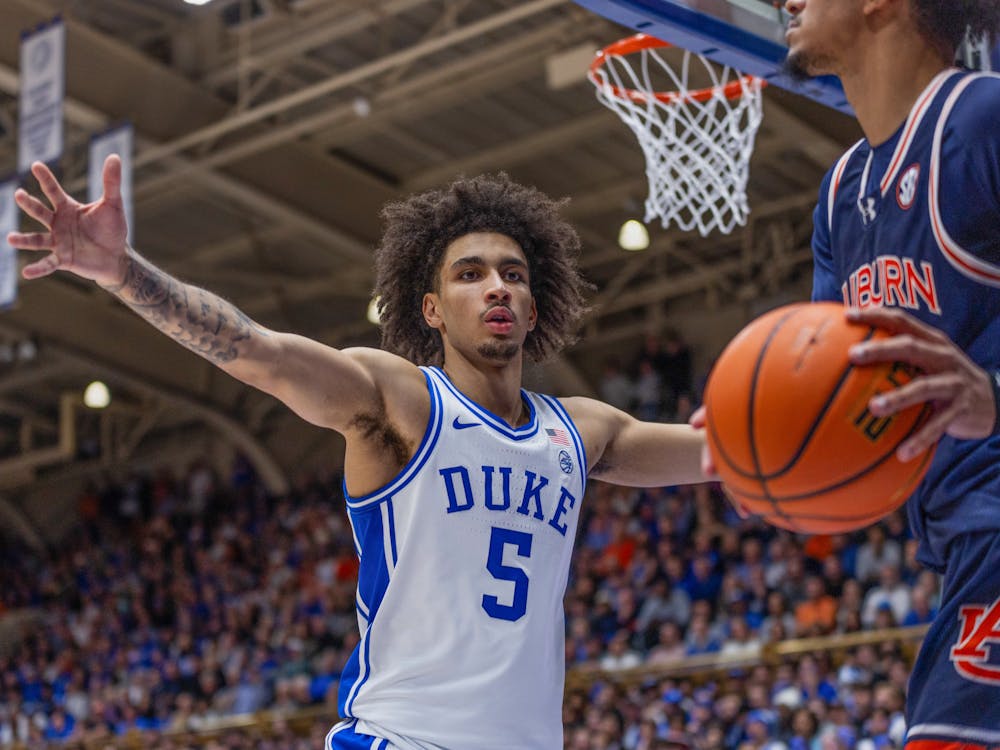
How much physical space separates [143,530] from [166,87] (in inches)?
375

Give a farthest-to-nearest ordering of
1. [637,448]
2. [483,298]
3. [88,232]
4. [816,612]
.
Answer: [816,612] → [637,448] → [483,298] → [88,232]

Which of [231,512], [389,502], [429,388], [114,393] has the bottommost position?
[389,502]

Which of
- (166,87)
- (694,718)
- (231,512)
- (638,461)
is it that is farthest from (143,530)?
(638,461)

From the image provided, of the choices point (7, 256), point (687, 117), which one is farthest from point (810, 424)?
point (7, 256)

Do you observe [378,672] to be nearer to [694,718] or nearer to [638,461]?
[638,461]

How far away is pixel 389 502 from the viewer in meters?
3.50

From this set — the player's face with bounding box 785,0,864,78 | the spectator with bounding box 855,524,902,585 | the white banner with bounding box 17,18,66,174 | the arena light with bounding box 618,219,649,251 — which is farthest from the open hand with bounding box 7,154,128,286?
the arena light with bounding box 618,219,649,251

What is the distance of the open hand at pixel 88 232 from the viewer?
121 inches

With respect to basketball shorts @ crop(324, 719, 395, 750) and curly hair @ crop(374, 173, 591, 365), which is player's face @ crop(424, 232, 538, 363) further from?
basketball shorts @ crop(324, 719, 395, 750)

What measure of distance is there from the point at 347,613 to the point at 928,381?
1415 cm

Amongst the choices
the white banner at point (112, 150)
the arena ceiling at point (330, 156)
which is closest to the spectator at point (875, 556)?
the arena ceiling at point (330, 156)

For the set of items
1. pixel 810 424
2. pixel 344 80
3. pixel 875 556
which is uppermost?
pixel 344 80

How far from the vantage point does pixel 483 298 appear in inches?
150

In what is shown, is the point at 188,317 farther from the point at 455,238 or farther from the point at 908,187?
the point at 908,187
